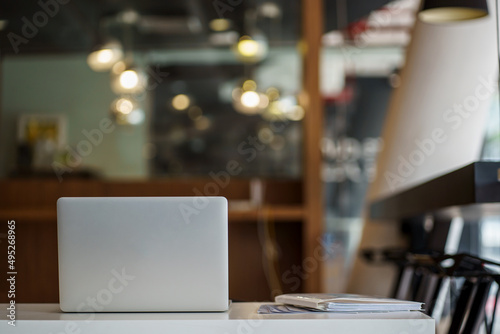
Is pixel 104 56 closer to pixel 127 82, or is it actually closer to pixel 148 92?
pixel 127 82

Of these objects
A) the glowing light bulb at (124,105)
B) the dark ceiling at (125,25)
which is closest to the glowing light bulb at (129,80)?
the glowing light bulb at (124,105)

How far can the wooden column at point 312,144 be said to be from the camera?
4.81m

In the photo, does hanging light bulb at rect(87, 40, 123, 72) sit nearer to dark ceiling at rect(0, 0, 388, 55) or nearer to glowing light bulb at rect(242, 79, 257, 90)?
dark ceiling at rect(0, 0, 388, 55)

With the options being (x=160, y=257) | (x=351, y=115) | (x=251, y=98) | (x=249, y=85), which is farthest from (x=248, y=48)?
(x=160, y=257)

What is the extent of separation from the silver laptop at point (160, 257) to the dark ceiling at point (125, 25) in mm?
3972

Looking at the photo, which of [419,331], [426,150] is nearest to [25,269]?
[426,150]

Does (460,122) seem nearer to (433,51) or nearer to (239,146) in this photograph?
(433,51)

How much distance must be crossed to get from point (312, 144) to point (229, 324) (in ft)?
11.4

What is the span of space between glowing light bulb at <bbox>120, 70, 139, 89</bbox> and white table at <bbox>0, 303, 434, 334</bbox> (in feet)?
13.4

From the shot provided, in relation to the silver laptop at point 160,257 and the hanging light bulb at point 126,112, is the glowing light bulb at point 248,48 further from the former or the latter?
the silver laptop at point 160,257

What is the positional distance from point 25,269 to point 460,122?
305cm

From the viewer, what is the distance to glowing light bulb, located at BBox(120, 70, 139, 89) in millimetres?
5527

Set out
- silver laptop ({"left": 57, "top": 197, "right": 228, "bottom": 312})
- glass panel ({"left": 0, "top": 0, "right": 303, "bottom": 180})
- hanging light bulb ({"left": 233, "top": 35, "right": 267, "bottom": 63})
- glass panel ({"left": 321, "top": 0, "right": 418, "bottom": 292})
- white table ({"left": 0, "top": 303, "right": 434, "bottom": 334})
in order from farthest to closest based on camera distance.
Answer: glass panel ({"left": 321, "top": 0, "right": 418, "bottom": 292})
hanging light bulb ({"left": 233, "top": 35, "right": 267, "bottom": 63})
glass panel ({"left": 0, "top": 0, "right": 303, "bottom": 180})
silver laptop ({"left": 57, "top": 197, "right": 228, "bottom": 312})
white table ({"left": 0, "top": 303, "right": 434, "bottom": 334})

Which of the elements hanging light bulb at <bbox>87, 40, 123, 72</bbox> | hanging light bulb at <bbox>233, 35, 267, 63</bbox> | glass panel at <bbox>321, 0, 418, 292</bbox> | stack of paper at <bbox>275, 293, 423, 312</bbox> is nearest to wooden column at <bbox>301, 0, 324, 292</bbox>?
hanging light bulb at <bbox>233, 35, 267, 63</bbox>
